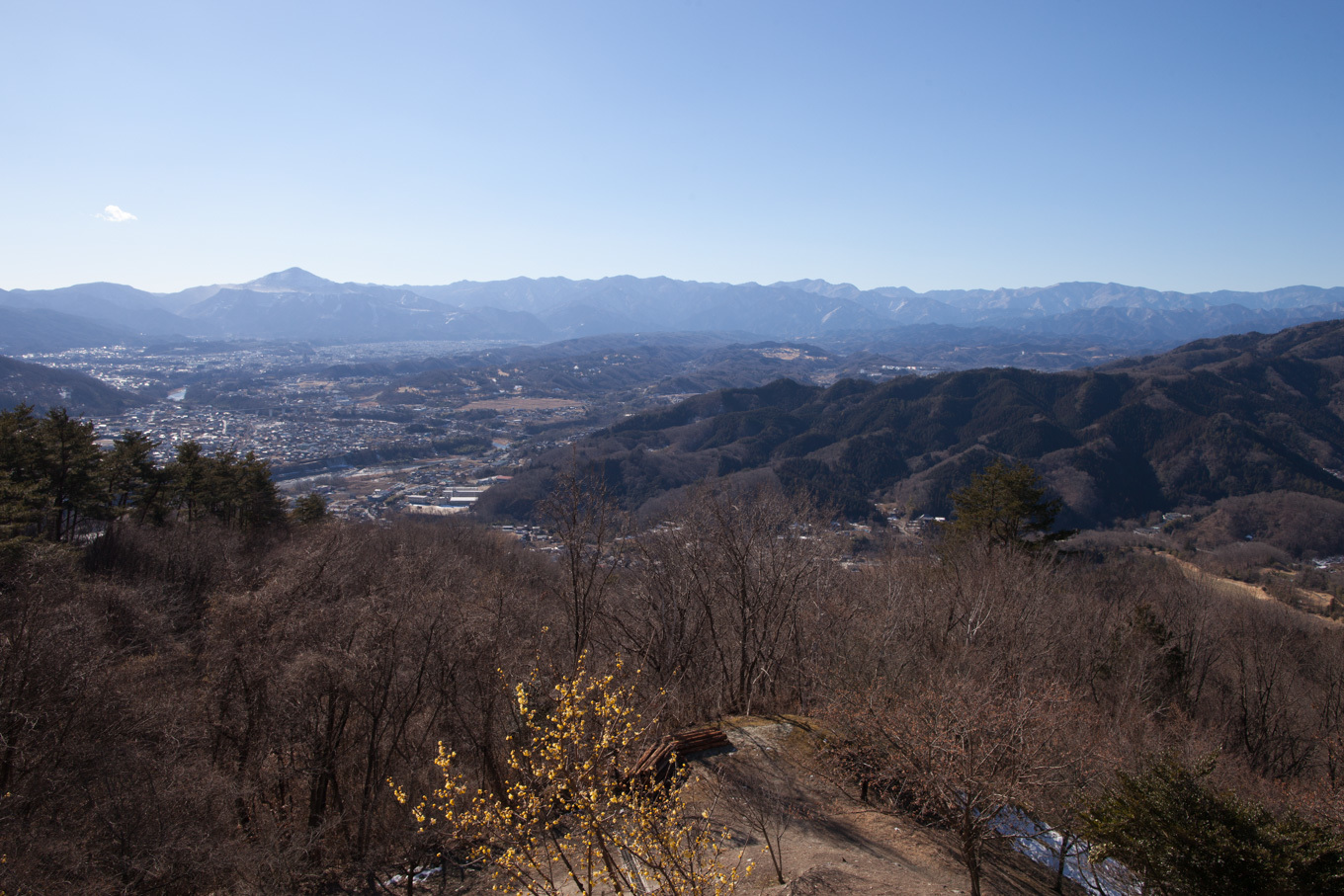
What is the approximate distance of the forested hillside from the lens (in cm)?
8294

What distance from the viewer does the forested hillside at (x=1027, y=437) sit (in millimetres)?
82938

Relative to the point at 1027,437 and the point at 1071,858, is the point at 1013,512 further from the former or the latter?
the point at 1027,437

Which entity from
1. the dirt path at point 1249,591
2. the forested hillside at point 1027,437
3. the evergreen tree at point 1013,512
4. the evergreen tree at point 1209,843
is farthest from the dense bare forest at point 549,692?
the forested hillside at point 1027,437

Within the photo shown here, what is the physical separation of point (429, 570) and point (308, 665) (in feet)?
26.2

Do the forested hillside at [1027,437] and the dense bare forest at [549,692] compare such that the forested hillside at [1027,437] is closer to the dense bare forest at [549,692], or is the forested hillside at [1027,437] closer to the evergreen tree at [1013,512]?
the evergreen tree at [1013,512]

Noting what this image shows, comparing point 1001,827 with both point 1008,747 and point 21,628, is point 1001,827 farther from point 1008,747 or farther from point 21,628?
point 21,628

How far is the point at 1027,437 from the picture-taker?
9750cm

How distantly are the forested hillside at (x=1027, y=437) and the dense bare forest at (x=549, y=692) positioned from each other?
4740 cm

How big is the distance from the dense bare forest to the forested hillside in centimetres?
4740

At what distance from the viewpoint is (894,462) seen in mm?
96188

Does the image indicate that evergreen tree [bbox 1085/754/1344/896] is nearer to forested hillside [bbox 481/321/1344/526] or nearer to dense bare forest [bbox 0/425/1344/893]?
dense bare forest [bbox 0/425/1344/893]

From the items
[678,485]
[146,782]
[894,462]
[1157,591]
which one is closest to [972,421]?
[894,462]

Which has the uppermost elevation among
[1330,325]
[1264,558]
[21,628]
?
[1330,325]

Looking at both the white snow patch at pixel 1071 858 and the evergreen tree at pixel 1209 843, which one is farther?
the white snow patch at pixel 1071 858
